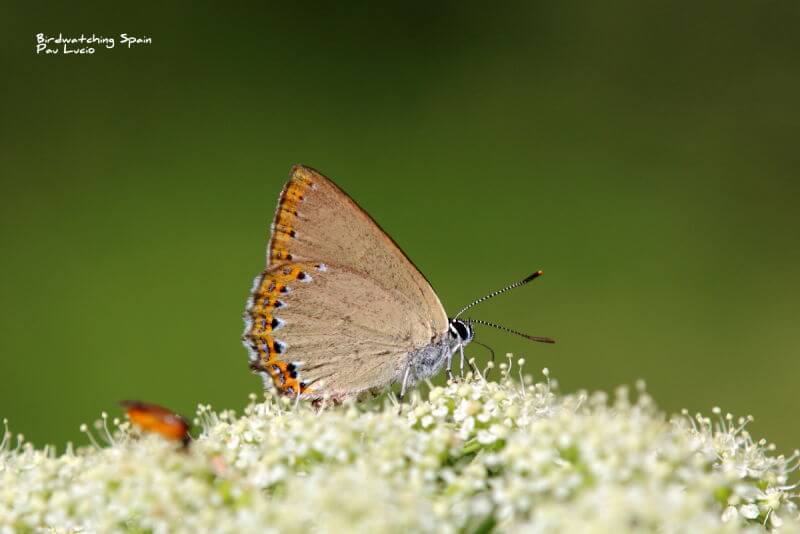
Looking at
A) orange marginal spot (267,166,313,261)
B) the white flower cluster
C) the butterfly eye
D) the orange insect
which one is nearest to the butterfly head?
the butterfly eye

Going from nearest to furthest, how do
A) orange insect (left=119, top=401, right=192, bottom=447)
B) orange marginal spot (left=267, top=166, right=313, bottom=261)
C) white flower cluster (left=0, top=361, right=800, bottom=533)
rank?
white flower cluster (left=0, top=361, right=800, bottom=533)
orange insect (left=119, top=401, right=192, bottom=447)
orange marginal spot (left=267, top=166, right=313, bottom=261)

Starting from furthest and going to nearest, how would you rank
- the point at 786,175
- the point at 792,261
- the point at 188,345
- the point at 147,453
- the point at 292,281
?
the point at 786,175, the point at 792,261, the point at 188,345, the point at 292,281, the point at 147,453

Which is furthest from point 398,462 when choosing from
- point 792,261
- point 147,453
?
point 792,261

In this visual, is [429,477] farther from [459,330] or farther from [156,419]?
[459,330]

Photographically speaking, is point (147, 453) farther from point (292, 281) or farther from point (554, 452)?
point (292, 281)

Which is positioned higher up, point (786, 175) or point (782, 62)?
point (782, 62)

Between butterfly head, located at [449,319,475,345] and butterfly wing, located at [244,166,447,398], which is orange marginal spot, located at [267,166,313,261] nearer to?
butterfly wing, located at [244,166,447,398]
